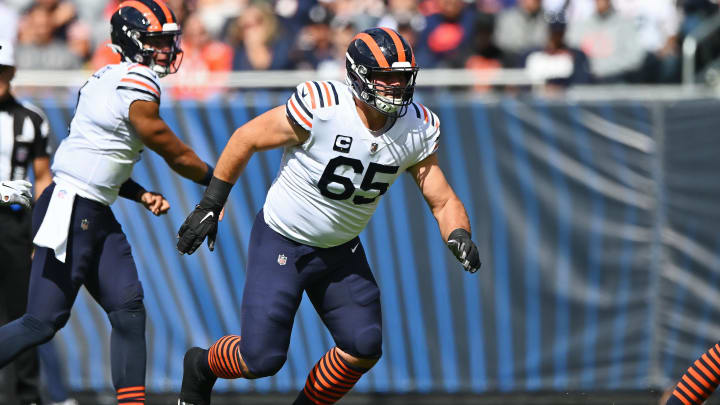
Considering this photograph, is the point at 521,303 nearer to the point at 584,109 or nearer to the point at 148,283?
the point at 584,109

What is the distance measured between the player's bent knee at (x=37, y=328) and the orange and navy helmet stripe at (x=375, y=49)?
199 cm

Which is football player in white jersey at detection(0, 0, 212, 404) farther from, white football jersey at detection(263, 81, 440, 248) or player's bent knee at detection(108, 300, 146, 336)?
white football jersey at detection(263, 81, 440, 248)

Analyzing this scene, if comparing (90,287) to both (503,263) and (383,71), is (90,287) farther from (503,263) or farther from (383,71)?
(503,263)

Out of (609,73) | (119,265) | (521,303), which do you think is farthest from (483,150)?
(119,265)

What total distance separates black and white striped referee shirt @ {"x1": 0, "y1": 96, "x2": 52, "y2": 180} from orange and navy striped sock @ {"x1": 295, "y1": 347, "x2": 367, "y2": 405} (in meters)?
2.37

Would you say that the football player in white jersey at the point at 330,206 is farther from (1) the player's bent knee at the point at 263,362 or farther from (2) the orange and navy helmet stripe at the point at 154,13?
(2) the orange and navy helmet stripe at the point at 154,13

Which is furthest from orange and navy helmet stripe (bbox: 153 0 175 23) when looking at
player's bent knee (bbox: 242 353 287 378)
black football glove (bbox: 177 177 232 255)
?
player's bent knee (bbox: 242 353 287 378)

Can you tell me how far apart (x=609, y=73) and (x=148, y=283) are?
4.35m

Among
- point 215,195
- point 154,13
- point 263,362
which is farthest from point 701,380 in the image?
point 154,13

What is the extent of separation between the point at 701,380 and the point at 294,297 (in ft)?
6.31

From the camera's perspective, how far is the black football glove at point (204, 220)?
4.94 m

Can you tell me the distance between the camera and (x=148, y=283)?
24.5 feet

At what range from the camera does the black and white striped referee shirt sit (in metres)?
6.41

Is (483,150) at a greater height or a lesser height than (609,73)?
lesser
